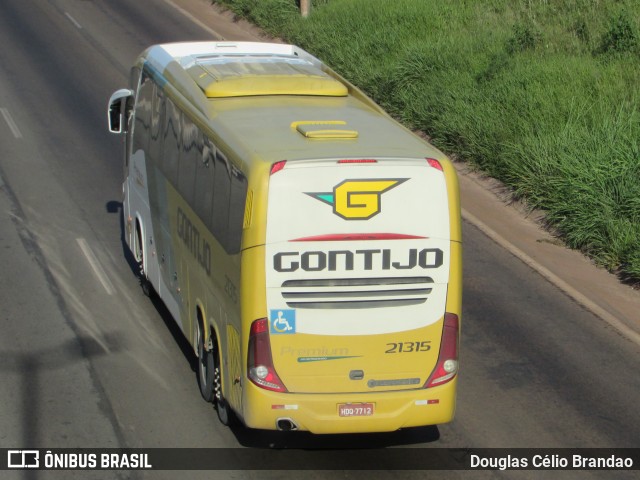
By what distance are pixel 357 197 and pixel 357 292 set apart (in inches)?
36.0

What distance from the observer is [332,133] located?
37.1ft

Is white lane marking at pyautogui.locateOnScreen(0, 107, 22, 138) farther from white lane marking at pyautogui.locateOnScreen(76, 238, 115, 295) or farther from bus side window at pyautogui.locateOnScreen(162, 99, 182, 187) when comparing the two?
bus side window at pyautogui.locateOnScreen(162, 99, 182, 187)

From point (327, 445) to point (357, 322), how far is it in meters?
1.77

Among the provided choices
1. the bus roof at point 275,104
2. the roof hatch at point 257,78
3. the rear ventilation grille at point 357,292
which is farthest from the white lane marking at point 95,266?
the rear ventilation grille at point 357,292

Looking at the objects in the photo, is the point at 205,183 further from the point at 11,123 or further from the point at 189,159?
the point at 11,123

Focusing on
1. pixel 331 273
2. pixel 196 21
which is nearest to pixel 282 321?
pixel 331 273

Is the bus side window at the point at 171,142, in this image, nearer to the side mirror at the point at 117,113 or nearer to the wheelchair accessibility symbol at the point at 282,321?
the side mirror at the point at 117,113

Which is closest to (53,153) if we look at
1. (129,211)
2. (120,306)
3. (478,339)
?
(129,211)

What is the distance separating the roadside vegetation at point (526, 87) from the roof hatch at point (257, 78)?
271 inches

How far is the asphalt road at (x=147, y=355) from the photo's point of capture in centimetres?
1212

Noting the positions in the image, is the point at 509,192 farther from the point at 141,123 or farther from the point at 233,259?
the point at 233,259

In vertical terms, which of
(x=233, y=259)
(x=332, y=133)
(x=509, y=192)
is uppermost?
(x=332, y=133)

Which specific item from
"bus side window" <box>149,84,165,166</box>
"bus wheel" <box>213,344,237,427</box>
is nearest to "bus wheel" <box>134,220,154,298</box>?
"bus side window" <box>149,84,165,166</box>

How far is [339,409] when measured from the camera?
36.0 ft
